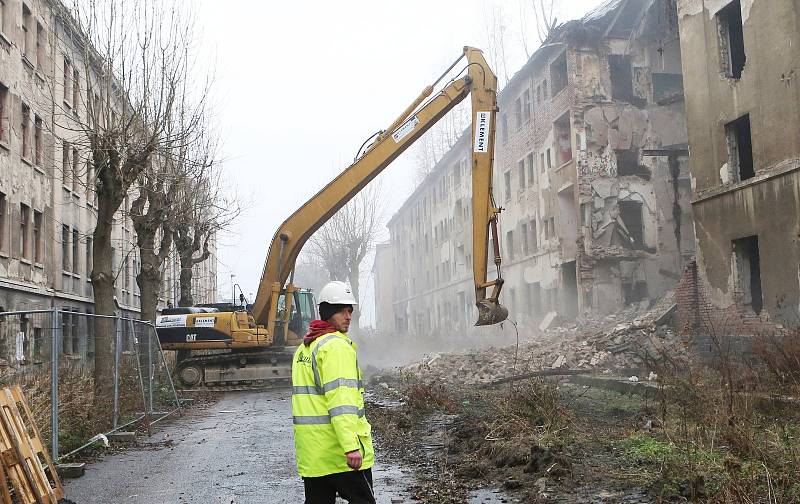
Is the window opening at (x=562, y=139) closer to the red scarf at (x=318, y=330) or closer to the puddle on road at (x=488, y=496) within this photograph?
the puddle on road at (x=488, y=496)

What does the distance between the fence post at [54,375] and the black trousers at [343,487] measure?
5486 mm

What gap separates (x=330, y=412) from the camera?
4410 mm

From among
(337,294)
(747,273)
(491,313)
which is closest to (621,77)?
(747,273)

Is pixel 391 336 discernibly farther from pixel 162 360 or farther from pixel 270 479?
pixel 270 479

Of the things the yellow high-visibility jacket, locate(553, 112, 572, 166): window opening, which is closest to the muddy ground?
the yellow high-visibility jacket

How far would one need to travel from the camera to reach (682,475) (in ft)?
20.6

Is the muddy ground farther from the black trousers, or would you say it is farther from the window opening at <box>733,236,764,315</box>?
the window opening at <box>733,236,764,315</box>

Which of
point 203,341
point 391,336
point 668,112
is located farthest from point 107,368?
point 391,336

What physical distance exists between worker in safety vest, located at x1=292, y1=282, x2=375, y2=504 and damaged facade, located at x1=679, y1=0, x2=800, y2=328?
1341 centimetres

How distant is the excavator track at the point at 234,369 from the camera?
2148cm

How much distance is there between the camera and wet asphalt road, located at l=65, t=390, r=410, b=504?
7.70 meters

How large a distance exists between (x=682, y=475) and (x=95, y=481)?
6059 mm

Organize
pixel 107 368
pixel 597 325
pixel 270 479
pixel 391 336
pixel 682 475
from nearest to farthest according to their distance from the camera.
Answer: pixel 682 475 → pixel 270 479 → pixel 107 368 → pixel 597 325 → pixel 391 336

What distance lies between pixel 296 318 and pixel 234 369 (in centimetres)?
228
